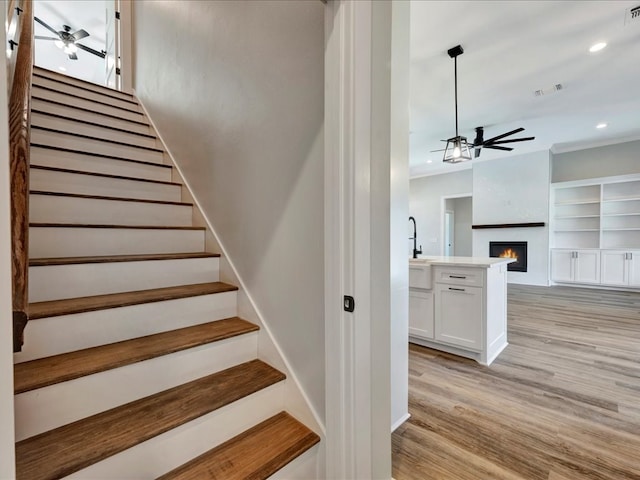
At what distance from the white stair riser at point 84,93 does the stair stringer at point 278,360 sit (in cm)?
202

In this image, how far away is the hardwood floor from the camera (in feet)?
4.84

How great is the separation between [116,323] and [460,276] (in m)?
2.52

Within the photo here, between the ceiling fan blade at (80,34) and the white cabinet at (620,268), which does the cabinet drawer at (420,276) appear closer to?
the ceiling fan blade at (80,34)

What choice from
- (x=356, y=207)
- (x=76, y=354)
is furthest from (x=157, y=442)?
(x=356, y=207)

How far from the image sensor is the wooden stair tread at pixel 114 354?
102 cm

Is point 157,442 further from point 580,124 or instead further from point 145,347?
point 580,124

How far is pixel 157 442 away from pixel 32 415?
16.1 inches

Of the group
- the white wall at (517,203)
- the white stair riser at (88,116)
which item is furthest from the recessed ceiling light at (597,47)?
the white stair riser at (88,116)

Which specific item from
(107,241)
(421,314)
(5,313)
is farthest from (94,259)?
(421,314)

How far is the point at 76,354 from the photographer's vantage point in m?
1.20

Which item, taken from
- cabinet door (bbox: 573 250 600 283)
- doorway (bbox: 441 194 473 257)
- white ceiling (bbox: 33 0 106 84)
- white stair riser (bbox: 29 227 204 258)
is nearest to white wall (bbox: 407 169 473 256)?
doorway (bbox: 441 194 473 257)

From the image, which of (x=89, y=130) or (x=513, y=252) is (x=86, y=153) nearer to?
(x=89, y=130)

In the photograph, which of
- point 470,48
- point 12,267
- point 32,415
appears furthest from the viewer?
point 470,48

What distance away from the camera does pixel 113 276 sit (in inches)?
60.8
